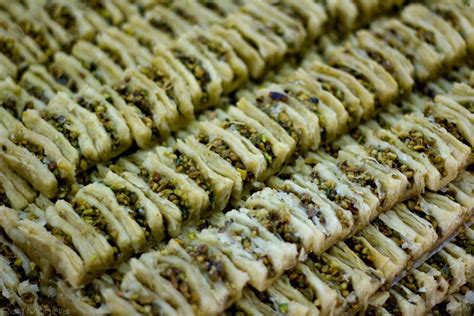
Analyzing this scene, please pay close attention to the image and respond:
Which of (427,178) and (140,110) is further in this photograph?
(140,110)

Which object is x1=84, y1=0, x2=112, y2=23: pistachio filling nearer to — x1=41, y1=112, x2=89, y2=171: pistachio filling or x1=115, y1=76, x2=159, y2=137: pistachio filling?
x1=115, y1=76, x2=159, y2=137: pistachio filling

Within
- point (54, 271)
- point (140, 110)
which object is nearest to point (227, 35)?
point (140, 110)

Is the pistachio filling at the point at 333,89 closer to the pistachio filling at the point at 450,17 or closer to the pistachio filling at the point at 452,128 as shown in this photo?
the pistachio filling at the point at 452,128

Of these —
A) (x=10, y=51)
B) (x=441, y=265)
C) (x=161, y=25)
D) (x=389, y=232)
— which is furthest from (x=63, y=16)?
(x=441, y=265)

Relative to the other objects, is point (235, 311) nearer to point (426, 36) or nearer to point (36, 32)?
point (426, 36)

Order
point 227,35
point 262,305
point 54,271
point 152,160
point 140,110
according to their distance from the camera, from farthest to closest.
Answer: point 227,35 → point 140,110 → point 152,160 → point 54,271 → point 262,305

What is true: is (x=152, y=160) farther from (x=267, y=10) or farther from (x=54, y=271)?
(x=267, y=10)

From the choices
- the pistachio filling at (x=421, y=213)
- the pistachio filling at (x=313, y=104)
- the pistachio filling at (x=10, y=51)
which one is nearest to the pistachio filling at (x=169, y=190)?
the pistachio filling at (x=313, y=104)
